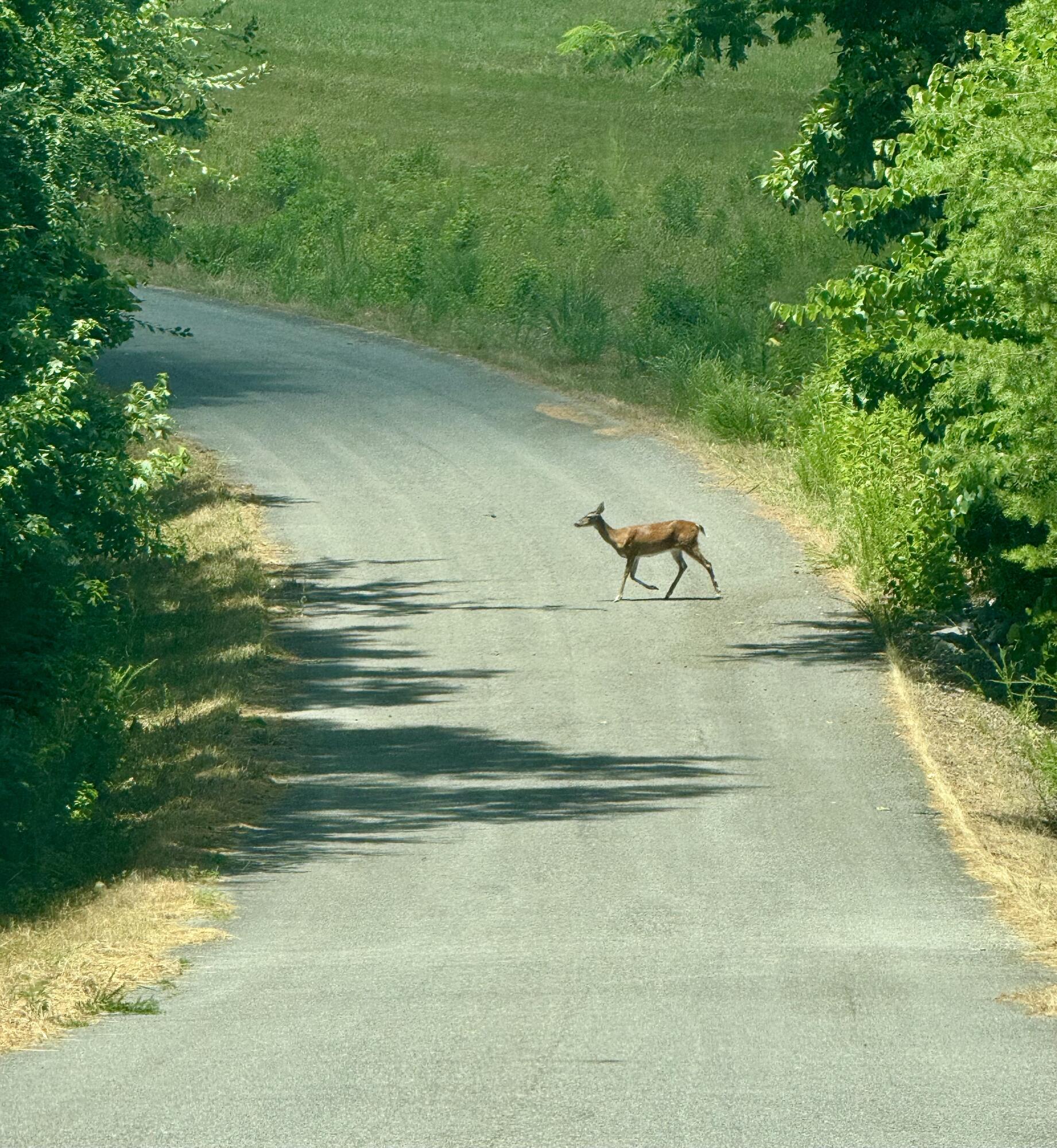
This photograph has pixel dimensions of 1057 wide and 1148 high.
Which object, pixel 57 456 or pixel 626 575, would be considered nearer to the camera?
pixel 57 456

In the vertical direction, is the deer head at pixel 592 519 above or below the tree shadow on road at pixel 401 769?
above

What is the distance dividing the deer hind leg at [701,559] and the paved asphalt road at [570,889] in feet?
1.07

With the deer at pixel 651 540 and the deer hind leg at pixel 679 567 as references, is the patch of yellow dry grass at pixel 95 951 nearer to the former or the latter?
the deer at pixel 651 540

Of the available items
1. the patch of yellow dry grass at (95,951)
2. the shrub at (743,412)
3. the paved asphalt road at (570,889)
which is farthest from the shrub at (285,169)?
the patch of yellow dry grass at (95,951)

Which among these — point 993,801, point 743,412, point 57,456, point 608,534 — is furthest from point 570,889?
point 743,412

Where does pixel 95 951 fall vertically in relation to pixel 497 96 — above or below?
below

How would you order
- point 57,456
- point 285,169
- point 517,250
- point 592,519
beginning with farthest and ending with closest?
point 285,169 < point 517,250 < point 592,519 < point 57,456

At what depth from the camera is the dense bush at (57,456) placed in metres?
11.4

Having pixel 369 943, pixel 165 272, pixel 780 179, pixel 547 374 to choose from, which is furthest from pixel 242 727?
pixel 165 272

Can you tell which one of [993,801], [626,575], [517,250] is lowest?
[626,575]

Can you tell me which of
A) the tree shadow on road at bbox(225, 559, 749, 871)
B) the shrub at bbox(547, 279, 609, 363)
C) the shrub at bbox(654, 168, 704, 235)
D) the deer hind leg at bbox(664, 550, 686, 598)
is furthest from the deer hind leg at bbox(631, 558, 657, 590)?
the shrub at bbox(654, 168, 704, 235)

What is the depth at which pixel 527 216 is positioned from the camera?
1661 inches

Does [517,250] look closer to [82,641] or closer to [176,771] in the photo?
[176,771]

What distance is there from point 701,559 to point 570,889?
28.4 ft
